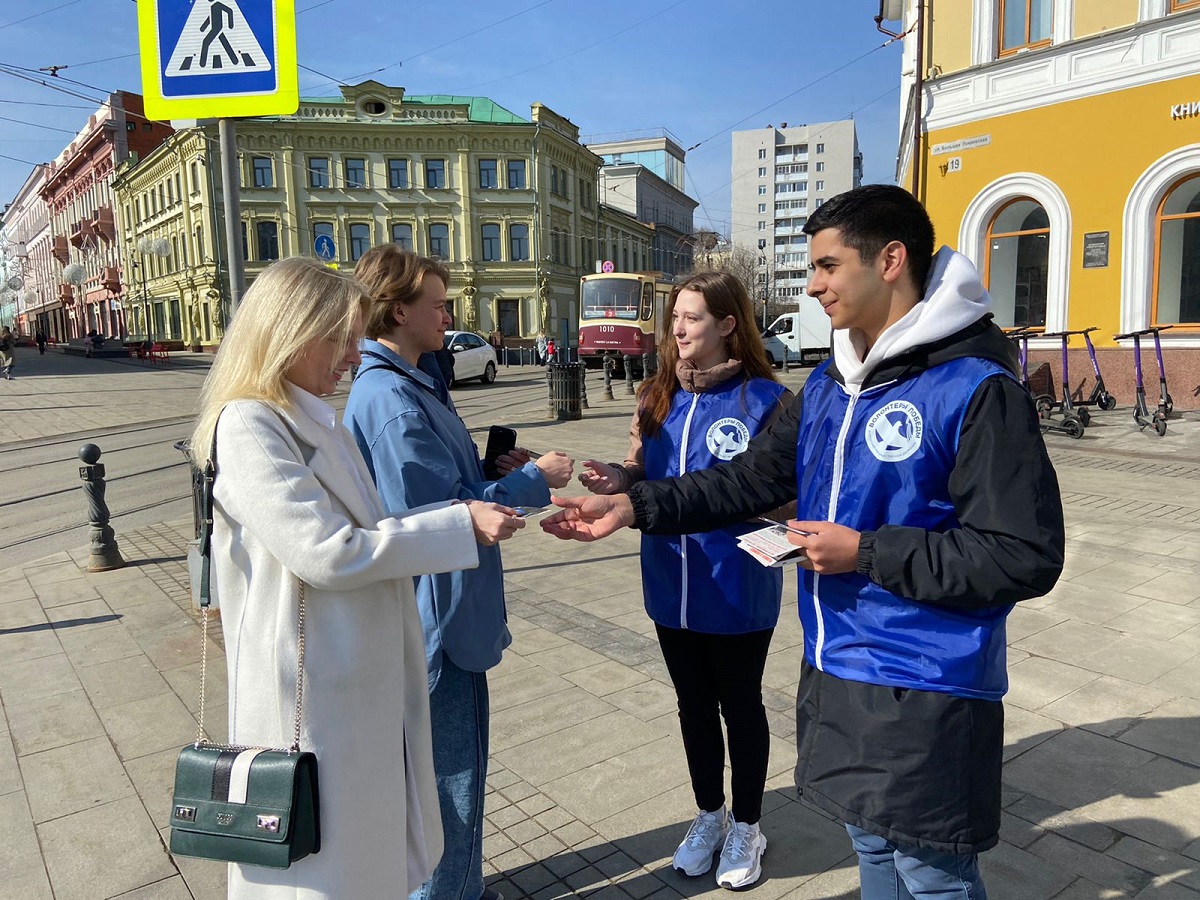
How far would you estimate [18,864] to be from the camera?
296 centimetres

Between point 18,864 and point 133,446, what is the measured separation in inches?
461

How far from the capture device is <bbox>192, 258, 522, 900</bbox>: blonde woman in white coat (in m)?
1.71

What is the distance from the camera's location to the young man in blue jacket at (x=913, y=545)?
64.6 inches

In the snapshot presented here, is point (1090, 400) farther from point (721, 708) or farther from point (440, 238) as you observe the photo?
point (440, 238)

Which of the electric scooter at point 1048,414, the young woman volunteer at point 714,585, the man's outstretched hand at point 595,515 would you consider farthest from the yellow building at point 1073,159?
the man's outstretched hand at point 595,515

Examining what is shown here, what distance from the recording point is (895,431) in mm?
1765

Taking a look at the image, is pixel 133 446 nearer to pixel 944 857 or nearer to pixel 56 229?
pixel 944 857

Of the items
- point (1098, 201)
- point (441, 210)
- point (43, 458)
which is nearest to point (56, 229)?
point (441, 210)

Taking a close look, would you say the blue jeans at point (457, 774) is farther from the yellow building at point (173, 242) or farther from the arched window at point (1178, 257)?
the yellow building at point (173, 242)

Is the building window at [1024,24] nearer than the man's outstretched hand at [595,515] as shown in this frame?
No

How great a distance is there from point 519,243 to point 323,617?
47.4 metres

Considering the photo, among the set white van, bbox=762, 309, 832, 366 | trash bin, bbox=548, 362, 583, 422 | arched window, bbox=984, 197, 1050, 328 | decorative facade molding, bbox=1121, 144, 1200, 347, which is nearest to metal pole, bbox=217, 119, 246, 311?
trash bin, bbox=548, 362, 583, 422

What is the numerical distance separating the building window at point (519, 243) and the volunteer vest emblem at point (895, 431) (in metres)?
47.0

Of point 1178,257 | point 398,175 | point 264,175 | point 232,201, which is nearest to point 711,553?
point 232,201
